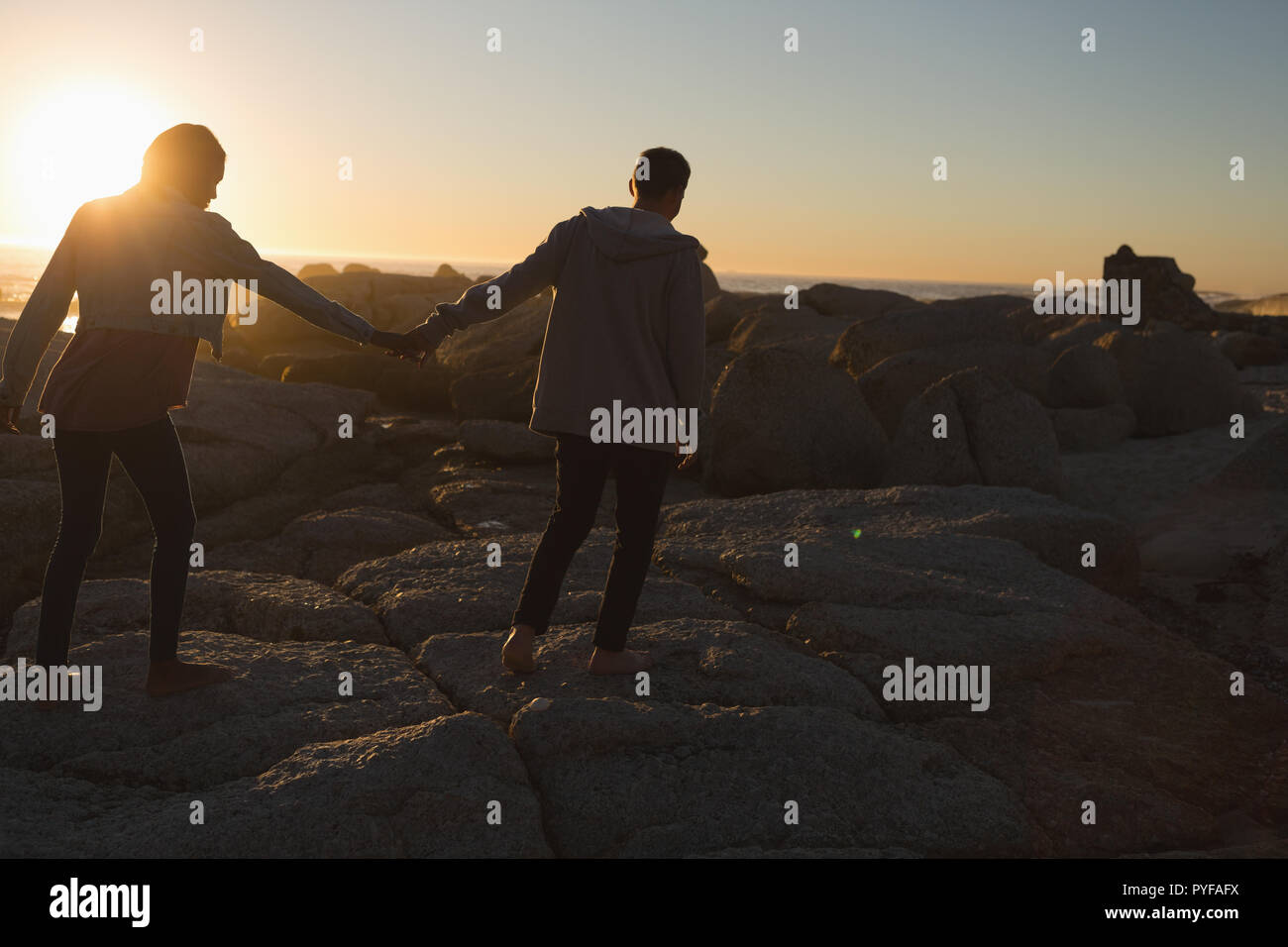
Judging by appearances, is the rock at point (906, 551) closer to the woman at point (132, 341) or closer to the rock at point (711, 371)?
the woman at point (132, 341)

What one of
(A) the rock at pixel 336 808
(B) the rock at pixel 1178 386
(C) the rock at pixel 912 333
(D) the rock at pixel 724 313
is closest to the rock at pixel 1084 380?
(B) the rock at pixel 1178 386

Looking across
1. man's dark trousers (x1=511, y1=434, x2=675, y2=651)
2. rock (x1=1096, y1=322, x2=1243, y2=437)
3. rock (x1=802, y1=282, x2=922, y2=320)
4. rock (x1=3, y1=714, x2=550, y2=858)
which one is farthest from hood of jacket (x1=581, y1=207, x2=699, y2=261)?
rock (x1=802, y1=282, x2=922, y2=320)

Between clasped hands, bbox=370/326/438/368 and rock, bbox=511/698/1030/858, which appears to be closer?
rock, bbox=511/698/1030/858

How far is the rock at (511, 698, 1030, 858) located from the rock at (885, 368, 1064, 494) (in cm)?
505

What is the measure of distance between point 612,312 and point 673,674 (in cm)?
147

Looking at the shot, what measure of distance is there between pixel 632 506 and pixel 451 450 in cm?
640

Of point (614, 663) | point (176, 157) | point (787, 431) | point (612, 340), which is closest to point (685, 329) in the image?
point (612, 340)

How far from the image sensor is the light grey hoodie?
3824 mm

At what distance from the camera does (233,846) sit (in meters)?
2.95

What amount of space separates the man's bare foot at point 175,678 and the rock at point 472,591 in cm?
94

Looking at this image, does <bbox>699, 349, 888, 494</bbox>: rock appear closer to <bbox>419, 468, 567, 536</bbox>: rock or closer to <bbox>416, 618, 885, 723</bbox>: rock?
<bbox>419, 468, 567, 536</bbox>: rock

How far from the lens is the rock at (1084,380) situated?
1171 cm
